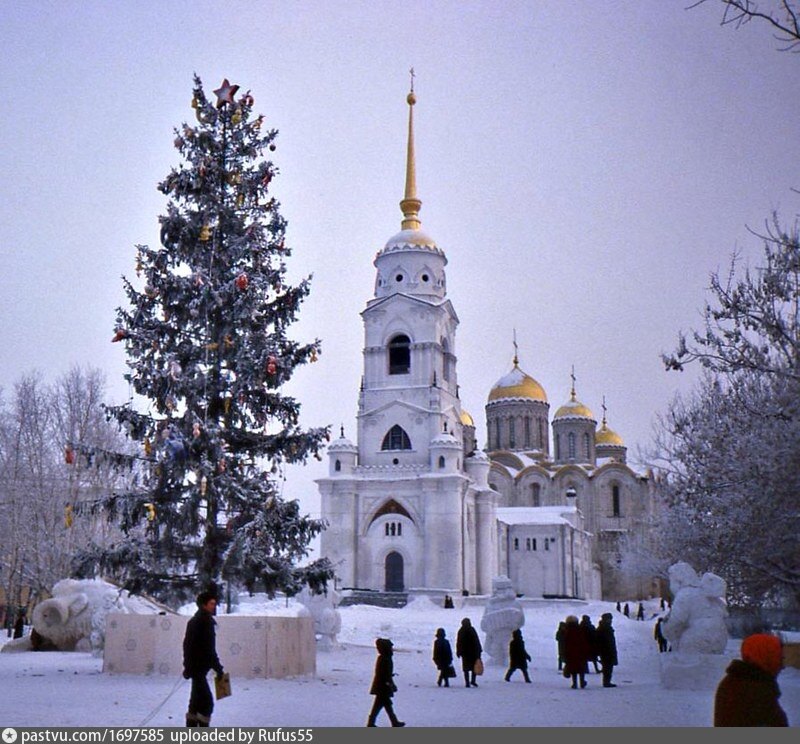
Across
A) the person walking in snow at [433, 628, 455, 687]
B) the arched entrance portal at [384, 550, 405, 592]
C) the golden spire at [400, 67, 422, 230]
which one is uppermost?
the golden spire at [400, 67, 422, 230]

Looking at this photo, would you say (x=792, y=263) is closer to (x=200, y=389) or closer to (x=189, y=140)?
(x=200, y=389)

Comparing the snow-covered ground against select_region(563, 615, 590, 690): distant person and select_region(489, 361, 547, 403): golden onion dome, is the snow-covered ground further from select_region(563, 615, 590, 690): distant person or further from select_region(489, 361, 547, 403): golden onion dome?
select_region(489, 361, 547, 403): golden onion dome

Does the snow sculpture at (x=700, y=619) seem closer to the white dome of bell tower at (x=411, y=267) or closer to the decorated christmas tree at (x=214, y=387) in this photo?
the decorated christmas tree at (x=214, y=387)

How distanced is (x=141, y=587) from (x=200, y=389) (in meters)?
3.71

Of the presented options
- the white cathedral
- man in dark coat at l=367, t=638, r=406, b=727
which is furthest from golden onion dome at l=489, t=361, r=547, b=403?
man in dark coat at l=367, t=638, r=406, b=727

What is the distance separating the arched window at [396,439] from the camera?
167 feet

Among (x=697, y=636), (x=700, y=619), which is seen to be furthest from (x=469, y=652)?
(x=700, y=619)

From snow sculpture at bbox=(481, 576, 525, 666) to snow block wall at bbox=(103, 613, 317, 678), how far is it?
5397mm

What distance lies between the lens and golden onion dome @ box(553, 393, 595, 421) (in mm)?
73412

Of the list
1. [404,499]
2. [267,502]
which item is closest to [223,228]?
[267,502]

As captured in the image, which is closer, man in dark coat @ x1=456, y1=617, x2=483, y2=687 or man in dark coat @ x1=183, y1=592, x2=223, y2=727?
man in dark coat @ x1=183, y1=592, x2=223, y2=727

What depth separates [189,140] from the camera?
18344 mm

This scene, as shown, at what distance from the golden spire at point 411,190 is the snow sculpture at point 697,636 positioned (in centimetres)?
4063

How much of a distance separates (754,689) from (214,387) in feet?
43.8
